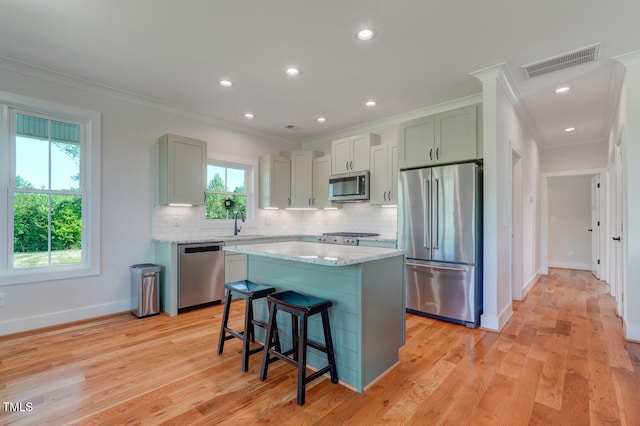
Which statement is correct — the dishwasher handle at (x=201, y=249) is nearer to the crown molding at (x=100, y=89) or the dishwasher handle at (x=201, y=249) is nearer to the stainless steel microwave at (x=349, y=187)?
the crown molding at (x=100, y=89)

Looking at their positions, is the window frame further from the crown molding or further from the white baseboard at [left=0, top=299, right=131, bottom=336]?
the white baseboard at [left=0, top=299, right=131, bottom=336]

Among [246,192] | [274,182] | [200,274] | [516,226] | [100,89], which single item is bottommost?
[200,274]

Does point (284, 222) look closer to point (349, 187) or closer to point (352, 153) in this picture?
point (349, 187)

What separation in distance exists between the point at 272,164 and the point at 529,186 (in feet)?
13.8

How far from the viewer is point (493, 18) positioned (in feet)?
7.73

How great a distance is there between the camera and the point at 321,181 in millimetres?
5445

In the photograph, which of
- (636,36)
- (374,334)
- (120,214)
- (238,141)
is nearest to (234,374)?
(374,334)

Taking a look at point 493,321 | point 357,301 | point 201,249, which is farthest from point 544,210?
point 201,249

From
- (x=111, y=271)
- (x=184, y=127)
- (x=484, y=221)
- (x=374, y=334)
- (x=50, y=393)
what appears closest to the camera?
(x=50, y=393)

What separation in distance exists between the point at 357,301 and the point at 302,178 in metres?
3.73

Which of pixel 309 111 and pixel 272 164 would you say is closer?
pixel 309 111

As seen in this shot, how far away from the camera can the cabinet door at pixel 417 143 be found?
3736mm

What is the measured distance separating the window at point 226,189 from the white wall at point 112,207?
2.40ft

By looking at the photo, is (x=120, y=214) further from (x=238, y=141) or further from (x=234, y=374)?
(x=234, y=374)
